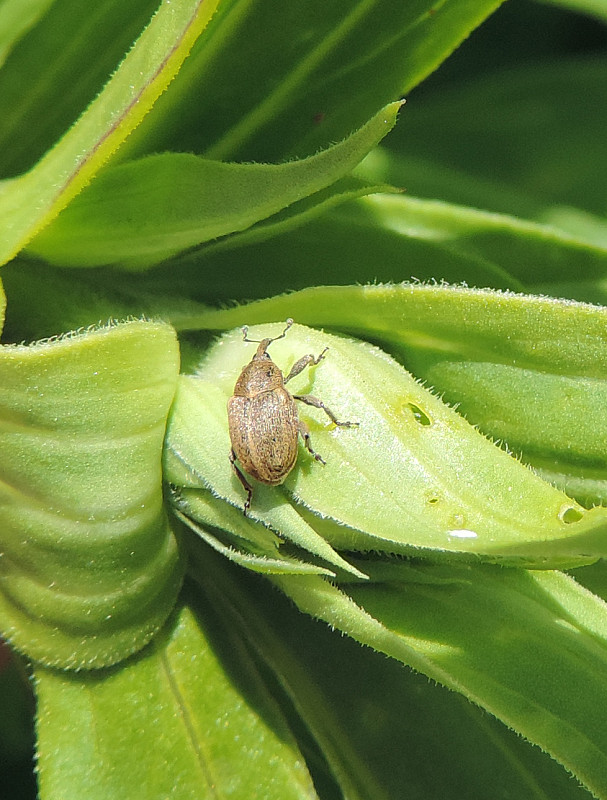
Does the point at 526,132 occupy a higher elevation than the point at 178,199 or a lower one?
lower

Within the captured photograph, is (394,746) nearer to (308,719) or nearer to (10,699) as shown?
(308,719)

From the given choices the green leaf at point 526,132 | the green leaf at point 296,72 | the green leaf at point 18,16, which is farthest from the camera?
the green leaf at point 526,132

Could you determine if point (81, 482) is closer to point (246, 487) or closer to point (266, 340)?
point (246, 487)

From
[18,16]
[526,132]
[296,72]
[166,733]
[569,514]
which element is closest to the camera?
[569,514]

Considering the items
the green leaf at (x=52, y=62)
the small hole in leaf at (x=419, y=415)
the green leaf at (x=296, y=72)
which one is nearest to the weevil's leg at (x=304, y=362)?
the small hole in leaf at (x=419, y=415)

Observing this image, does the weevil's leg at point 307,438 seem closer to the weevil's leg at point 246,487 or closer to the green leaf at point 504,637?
the weevil's leg at point 246,487

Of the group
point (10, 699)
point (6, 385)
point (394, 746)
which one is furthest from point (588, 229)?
point (10, 699)

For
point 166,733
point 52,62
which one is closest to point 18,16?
point 52,62
